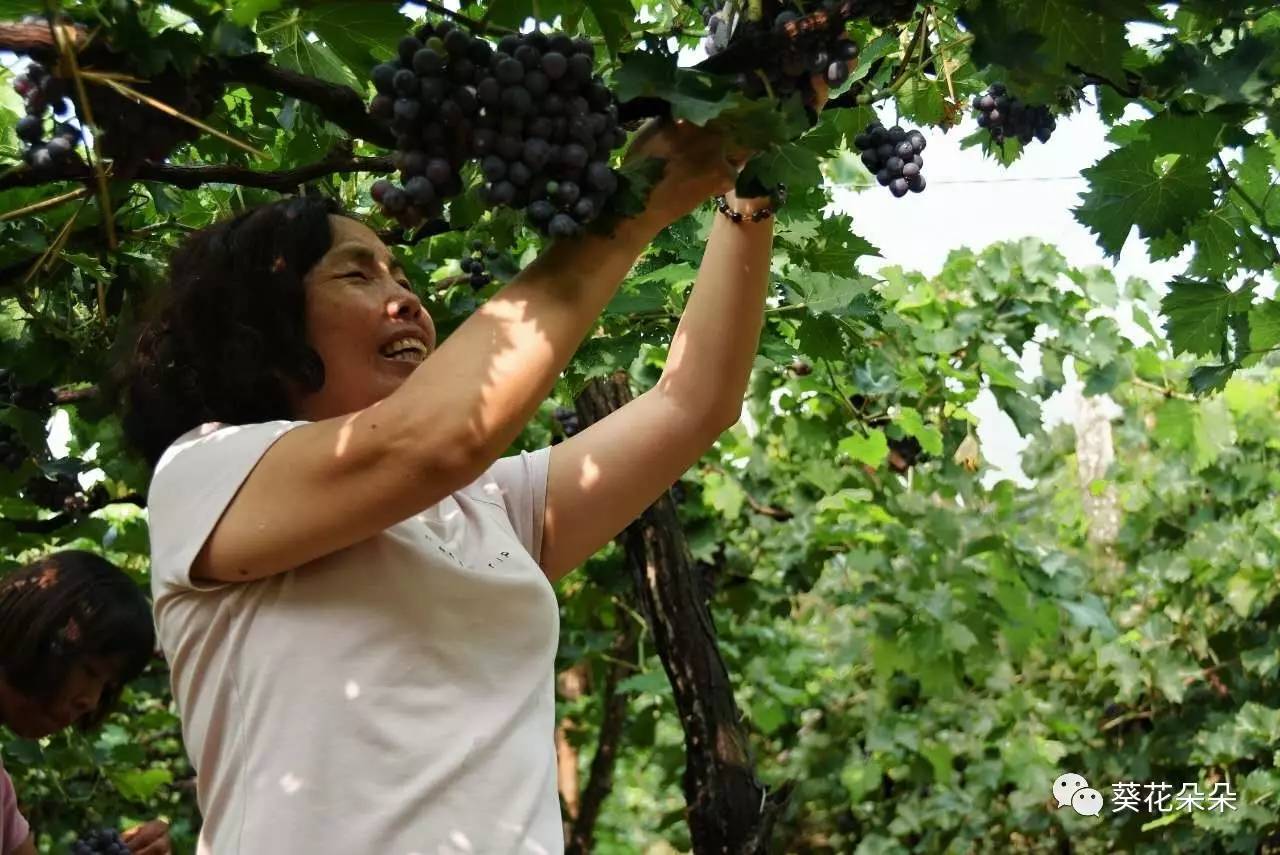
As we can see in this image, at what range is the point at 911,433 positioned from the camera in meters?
4.67

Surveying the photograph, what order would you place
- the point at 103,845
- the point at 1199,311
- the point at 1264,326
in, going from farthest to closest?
the point at 103,845
the point at 1264,326
the point at 1199,311

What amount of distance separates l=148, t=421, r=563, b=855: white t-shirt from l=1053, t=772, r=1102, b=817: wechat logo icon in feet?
16.8

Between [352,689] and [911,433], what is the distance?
3.50 metres

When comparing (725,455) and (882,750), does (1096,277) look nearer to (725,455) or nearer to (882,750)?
(725,455)

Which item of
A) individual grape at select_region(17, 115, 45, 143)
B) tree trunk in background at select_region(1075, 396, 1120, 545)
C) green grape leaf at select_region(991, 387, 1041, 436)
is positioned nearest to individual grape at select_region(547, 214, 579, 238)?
individual grape at select_region(17, 115, 45, 143)

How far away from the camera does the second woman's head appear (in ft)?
5.13

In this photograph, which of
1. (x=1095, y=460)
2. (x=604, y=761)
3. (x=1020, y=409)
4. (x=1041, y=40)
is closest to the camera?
(x=1041, y=40)

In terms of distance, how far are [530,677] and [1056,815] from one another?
208 inches

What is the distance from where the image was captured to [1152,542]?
629cm

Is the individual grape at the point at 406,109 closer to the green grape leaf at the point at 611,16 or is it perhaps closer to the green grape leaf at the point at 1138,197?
the green grape leaf at the point at 611,16

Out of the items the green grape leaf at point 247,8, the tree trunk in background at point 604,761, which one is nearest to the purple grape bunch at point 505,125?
the green grape leaf at point 247,8

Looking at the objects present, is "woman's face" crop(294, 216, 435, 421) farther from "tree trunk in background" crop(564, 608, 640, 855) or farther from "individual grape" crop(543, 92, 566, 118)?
"tree trunk in background" crop(564, 608, 640, 855)

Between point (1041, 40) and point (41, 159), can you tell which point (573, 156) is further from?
point (41, 159)

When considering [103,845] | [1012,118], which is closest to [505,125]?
[1012,118]
